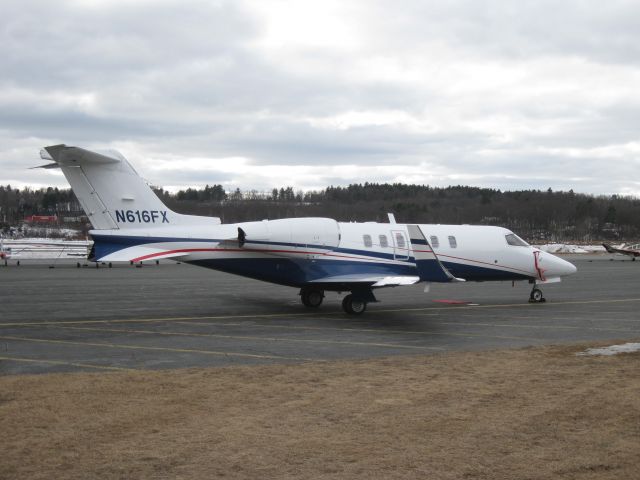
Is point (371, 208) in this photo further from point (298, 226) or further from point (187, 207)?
point (298, 226)

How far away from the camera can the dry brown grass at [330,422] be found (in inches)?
258

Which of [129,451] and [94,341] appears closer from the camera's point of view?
[129,451]

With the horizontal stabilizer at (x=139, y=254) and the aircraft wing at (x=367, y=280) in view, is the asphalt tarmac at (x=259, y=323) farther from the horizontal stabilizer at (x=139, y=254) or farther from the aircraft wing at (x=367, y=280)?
the horizontal stabilizer at (x=139, y=254)

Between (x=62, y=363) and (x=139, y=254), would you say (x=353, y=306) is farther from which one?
(x=62, y=363)

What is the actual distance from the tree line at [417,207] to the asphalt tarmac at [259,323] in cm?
2988

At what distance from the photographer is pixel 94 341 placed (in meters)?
14.6

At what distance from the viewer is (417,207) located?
2901 inches

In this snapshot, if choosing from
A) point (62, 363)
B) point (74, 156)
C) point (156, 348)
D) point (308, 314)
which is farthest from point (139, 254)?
point (62, 363)

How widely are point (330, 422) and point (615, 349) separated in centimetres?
801

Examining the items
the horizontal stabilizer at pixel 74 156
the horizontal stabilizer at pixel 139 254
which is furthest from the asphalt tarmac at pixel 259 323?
the horizontal stabilizer at pixel 74 156

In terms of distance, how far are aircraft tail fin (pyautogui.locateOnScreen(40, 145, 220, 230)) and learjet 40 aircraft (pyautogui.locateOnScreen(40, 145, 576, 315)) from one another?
0.03 meters

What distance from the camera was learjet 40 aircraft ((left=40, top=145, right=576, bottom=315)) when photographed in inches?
715

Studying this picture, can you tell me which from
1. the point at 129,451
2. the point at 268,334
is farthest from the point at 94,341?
the point at 129,451

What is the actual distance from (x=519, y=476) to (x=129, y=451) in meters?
3.97
